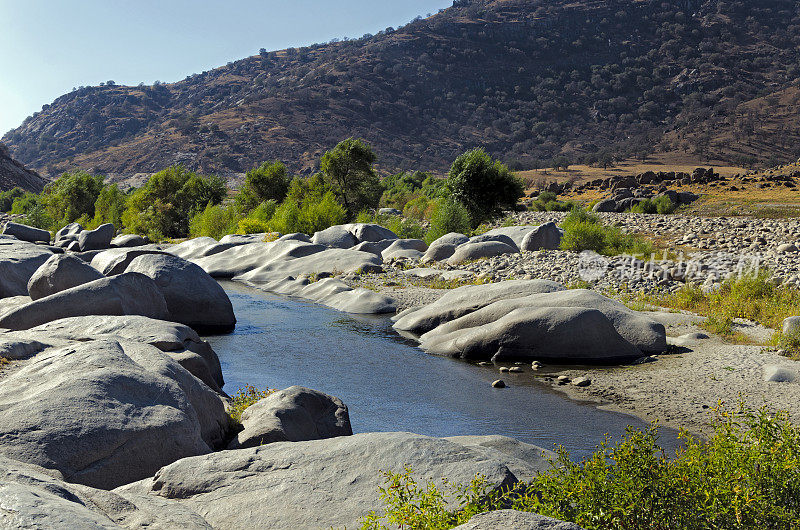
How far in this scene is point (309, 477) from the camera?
18.7 feet

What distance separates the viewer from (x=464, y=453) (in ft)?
19.5

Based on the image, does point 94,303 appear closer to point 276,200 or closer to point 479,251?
point 479,251

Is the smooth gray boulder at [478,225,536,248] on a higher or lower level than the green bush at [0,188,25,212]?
lower

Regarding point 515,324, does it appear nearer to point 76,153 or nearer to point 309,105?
point 309,105

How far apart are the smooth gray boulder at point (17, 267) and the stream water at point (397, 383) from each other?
634 cm

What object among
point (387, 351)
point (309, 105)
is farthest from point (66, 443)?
point (309, 105)

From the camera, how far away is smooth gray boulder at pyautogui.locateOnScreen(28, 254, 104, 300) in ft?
53.2

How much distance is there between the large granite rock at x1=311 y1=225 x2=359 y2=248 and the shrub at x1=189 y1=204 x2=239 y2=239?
11.9 metres

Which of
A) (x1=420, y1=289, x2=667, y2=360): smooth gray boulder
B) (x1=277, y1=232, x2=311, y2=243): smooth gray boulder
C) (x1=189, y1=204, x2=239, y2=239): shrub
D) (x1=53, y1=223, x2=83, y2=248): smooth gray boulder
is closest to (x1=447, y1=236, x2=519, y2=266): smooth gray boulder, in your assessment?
(x1=277, y1=232, x2=311, y2=243): smooth gray boulder

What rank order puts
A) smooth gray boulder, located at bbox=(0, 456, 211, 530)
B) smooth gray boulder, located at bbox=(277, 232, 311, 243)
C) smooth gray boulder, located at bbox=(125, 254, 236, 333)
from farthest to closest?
smooth gray boulder, located at bbox=(277, 232, 311, 243), smooth gray boulder, located at bbox=(125, 254, 236, 333), smooth gray boulder, located at bbox=(0, 456, 211, 530)

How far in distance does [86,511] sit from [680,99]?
432 ft

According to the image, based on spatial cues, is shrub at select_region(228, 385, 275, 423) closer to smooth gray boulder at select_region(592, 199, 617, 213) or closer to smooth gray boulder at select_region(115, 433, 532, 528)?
smooth gray boulder at select_region(115, 433, 532, 528)

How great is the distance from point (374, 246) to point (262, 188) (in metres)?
21.2

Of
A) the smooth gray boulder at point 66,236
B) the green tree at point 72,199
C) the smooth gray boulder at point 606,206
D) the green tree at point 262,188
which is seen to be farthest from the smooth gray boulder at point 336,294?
the green tree at point 72,199
